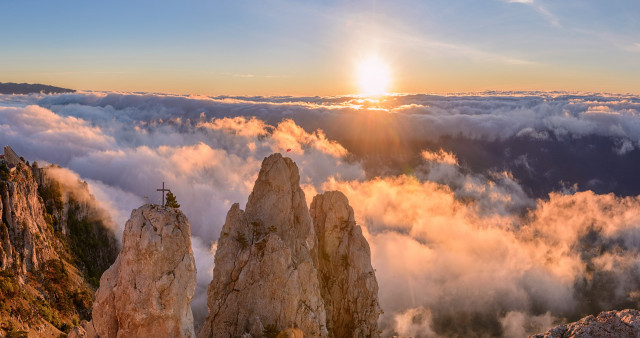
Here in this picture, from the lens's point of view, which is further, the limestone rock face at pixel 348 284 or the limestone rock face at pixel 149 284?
the limestone rock face at pixel 348 284

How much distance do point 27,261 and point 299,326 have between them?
4385 inches

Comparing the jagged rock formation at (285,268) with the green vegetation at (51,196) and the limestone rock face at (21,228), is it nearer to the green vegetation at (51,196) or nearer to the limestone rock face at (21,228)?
the limestone rock face at (21,228)

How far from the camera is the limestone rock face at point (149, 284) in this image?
112 feet

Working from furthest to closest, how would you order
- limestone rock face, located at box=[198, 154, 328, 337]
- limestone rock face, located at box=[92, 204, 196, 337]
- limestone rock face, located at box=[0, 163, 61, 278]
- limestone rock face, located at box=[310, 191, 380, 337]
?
limestone rock face, located at box=[0, 163, 61, 278], limestone rock face, located at box=[310, 191, 380, 337], limestone rock face, located at box=[198, 154, 328, 337], limestone rock face, located at box=[92, 204, 196, 337]

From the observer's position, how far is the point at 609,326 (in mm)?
39188

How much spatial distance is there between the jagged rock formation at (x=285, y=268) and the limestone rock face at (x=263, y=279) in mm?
111

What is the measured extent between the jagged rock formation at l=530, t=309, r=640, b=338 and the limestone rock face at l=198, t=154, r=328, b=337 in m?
26.4

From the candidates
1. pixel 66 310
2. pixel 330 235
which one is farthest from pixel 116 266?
pixel 66 310

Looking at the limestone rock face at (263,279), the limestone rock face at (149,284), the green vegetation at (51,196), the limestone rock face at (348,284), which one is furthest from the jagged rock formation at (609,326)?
the green vegetation at (51,196)

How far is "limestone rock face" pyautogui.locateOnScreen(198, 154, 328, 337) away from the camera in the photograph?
51.9 meters

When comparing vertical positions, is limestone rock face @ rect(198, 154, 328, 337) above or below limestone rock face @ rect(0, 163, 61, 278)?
above

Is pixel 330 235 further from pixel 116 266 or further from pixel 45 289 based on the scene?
pixel 45 289

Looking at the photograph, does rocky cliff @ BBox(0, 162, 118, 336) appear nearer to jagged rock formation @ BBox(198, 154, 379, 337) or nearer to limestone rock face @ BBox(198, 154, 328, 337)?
limestone rock face @ BBox(198, 154, 328, 337)

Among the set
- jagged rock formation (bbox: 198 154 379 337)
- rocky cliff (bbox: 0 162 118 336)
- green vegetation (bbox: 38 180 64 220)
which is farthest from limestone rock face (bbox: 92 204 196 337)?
green vegetation (bbox: 38 180 64 220)
